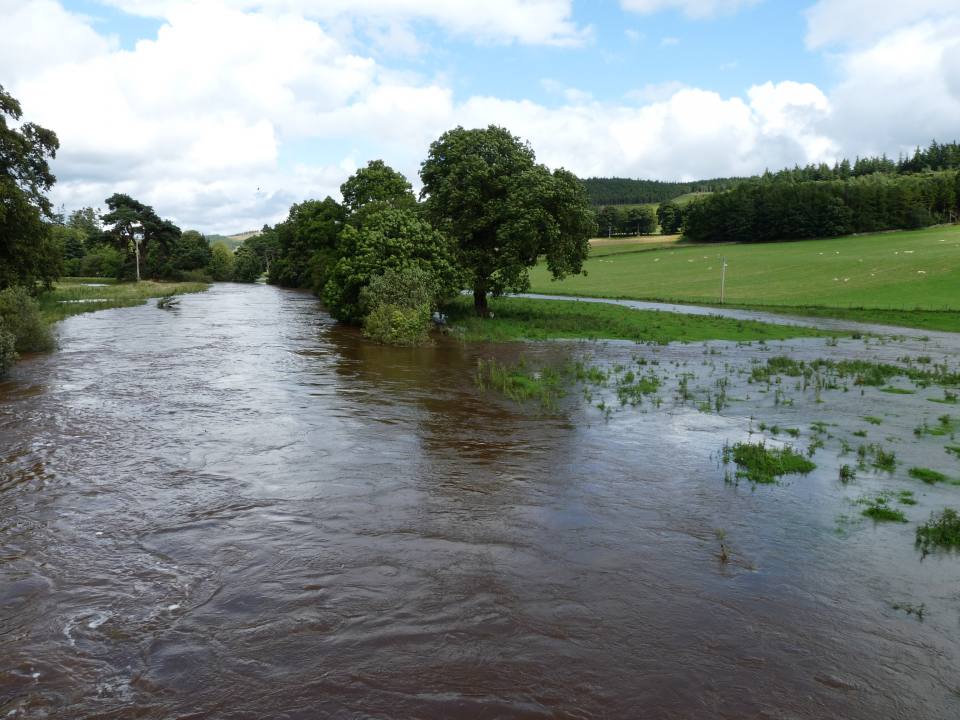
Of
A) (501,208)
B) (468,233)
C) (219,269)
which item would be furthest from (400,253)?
(219,269)

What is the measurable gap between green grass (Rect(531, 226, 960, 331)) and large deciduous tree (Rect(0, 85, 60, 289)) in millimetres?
44914

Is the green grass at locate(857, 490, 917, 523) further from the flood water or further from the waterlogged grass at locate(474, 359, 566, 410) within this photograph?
the waterlogged grass at locate(474, 359, 566, 410)

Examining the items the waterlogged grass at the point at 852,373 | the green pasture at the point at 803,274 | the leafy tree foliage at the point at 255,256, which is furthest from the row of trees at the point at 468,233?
the leafy tree foliage at the point at 255,256

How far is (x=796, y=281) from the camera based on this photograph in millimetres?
63094

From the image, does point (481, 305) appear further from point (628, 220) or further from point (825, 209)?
point (628, 220)

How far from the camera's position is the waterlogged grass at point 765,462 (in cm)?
1119

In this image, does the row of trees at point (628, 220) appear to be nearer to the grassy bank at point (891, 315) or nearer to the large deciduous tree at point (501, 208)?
the grassy bank at point (891, 315)

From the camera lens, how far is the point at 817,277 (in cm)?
6350

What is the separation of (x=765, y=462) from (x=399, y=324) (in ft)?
64.7

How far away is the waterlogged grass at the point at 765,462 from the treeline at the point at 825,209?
326 feet

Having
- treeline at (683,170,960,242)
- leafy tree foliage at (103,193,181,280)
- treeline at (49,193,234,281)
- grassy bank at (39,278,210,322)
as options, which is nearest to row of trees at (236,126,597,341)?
grassy bank at (39,278,210,322)

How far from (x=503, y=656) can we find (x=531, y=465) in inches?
233

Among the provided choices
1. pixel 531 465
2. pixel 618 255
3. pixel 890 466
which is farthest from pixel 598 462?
pixel 618 255

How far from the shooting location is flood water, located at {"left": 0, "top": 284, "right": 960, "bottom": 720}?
5.47 metres
